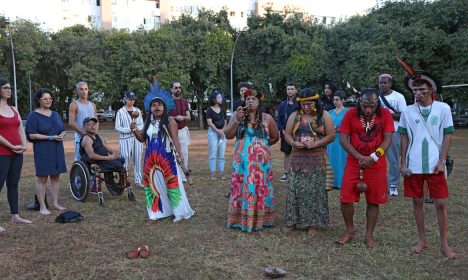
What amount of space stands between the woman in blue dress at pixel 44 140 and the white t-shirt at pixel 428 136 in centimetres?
493

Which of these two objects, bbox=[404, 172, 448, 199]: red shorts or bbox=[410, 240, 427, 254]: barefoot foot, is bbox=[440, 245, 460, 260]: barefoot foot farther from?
bbox=[404, 172, 448, 199]: red shorts

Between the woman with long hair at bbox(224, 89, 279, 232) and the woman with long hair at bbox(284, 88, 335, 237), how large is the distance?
314 mm

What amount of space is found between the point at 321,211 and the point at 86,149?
13.5ft

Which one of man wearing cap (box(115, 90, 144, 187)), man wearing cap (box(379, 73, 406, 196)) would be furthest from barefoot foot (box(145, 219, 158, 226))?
man wearing cap (box(379, 73, 406, 196))

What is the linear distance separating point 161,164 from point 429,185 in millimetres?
3378

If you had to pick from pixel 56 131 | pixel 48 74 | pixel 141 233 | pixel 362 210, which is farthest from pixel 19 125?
pixel 48 74

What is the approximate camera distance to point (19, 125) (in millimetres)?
5859

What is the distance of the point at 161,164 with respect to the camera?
5.99 m

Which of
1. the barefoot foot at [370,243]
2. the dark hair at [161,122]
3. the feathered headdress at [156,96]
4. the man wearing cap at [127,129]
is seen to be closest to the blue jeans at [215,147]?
the man wearing cap at [127,129]

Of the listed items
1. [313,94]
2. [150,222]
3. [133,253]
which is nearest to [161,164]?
[150,222]

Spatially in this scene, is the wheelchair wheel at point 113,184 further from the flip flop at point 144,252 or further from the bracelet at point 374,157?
the bracelet at point 374,157

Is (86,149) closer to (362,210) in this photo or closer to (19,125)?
(19,125)

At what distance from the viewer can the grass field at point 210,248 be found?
422 centimetres

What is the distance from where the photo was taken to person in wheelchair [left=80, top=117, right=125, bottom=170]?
729 cm
